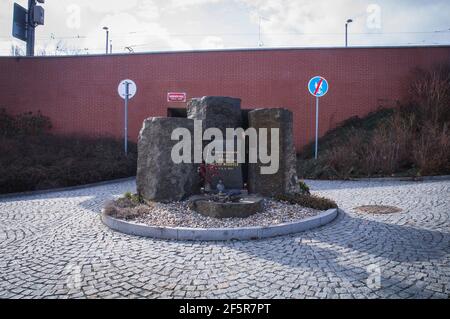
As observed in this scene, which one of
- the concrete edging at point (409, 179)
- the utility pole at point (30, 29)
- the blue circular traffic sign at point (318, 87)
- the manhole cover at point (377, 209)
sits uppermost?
the utility pole at point (30, 29)

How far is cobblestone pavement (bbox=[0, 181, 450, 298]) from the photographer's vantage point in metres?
2.88

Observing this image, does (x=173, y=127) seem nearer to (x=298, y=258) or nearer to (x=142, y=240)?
(x=142, y=240)

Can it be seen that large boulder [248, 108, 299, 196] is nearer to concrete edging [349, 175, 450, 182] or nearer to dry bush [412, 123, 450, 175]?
concrete edging [349, 175, 450, 182]

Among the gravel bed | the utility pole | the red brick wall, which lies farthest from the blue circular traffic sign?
the utility pole

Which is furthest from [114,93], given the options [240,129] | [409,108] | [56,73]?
[409,108]

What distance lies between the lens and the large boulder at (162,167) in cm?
586

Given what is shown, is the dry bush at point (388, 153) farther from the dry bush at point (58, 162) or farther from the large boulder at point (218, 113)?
the dry bush at point (58, 162)

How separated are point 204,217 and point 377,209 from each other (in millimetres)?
3543

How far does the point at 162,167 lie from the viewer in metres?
5.86

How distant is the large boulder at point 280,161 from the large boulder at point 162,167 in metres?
1.45

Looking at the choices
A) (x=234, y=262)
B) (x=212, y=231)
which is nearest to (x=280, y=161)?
(x=212, y=231)

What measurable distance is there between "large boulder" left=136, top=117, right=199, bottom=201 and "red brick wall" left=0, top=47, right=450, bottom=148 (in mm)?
10176

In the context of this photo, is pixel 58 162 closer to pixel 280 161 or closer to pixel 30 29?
pixel 280 161

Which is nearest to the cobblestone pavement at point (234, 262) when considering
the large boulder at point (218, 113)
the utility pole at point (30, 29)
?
the large boulder at point (218, 113)
